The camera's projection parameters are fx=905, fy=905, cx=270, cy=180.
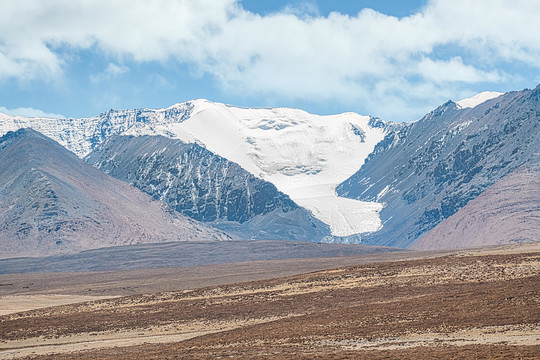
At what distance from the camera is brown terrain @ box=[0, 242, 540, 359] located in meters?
61.7

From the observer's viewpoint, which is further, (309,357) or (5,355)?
(5,355)

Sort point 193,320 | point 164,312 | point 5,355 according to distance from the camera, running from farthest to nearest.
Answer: point 164,312, point 193,320, point 5,355

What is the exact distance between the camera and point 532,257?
98875 mm

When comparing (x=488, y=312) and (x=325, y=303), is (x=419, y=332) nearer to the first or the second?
(x=488, y=312)

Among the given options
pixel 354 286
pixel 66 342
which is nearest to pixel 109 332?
pixel 66 342

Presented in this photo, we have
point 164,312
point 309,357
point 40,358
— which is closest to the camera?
point 309,357

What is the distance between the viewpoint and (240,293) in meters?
108

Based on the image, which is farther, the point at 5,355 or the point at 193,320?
the point at 193,320

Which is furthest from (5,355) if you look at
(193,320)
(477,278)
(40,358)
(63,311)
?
(477,278)

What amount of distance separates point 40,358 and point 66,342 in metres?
11.8

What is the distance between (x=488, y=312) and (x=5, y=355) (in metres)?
40.2

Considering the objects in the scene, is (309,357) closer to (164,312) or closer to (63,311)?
(164,312)

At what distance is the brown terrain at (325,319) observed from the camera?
6172 centimetres

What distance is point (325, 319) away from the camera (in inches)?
3081
